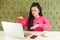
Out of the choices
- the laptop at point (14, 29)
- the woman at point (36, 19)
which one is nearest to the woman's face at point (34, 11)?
the woman at point (36, 19)

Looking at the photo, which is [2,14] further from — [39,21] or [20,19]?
[39,21]

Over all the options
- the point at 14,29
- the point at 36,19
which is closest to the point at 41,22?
the point at 36,19

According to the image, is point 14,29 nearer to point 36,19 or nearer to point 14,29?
point 14,29

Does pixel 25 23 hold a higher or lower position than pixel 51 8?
lower

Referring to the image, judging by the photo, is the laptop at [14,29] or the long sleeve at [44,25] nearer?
the laptop at [14,29]

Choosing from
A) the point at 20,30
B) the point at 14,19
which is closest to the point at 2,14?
the point at 14,19

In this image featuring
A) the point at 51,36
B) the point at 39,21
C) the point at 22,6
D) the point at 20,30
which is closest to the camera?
the point at 20,30

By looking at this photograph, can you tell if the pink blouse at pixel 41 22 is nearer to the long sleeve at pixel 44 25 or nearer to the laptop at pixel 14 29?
the long sleeve at pixel 44 25

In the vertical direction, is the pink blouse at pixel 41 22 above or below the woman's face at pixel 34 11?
below

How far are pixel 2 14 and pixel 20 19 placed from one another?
0.45 m

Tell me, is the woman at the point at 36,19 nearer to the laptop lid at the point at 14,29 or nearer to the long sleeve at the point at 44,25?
the long sleeve at the point at 44,25

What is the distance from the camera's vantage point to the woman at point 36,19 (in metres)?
2.31

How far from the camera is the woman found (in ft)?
7.58

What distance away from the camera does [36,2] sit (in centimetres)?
251
